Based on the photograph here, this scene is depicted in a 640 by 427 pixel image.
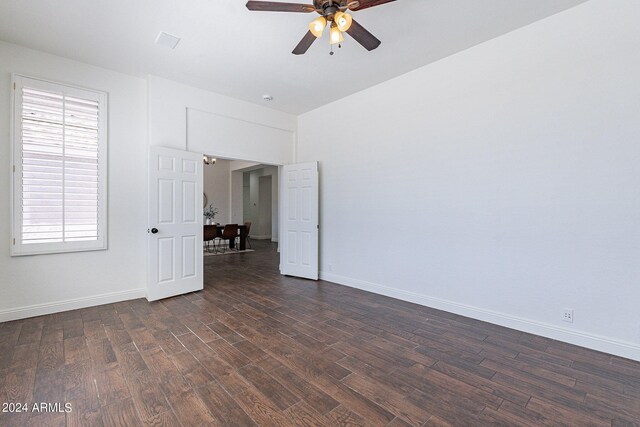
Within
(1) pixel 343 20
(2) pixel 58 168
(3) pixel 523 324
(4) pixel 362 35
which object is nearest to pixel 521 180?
(3) pixel 523 324

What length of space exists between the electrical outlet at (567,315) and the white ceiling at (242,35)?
2853 millimetres

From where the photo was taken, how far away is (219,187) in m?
10.8

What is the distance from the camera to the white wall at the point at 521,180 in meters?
2.54

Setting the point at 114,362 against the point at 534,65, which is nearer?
the point at 114,362

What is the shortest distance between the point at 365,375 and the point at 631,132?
9.91 feet

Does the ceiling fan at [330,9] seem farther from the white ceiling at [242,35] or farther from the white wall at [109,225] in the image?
the white wall at [109,225]

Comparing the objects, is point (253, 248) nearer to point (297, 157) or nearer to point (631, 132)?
point (297, 157)

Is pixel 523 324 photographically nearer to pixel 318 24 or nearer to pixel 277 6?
pixel 318 24

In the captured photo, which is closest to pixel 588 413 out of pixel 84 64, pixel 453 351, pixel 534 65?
pixel 453 351

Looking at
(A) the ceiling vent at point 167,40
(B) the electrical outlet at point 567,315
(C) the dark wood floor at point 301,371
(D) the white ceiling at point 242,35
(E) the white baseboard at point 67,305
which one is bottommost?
(C) the dark wood floor at point 301,371

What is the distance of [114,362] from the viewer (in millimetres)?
2395

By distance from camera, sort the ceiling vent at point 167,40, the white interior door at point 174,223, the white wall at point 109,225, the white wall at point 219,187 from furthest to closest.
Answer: the white wall at point 219,187
the white interior door at point 174,223
the white wall at point 109,225
the ceiling vent at point 167,40

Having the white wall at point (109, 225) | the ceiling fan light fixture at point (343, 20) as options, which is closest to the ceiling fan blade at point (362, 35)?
the ceiling fan light fixture at point (343, 20)

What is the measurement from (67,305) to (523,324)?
209 inches
